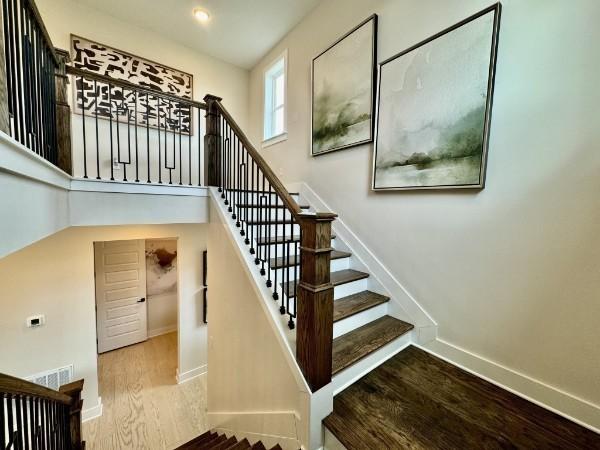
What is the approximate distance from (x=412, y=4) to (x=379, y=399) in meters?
2.86

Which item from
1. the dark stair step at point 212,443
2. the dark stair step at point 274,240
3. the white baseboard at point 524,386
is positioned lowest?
the dark stair step at point 212,443

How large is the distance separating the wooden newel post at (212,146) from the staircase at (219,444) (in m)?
2.16

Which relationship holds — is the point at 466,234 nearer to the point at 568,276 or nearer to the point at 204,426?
the point at 568,276

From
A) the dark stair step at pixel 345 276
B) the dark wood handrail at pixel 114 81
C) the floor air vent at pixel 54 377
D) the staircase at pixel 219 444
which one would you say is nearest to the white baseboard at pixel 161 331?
the floor air vent at pixel 54 377

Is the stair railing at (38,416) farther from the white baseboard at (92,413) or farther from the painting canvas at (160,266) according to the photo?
the painting canvas at (160,266)

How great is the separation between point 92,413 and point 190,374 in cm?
118

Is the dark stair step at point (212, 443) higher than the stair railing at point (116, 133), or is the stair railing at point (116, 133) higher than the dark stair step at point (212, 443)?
the stair railing at point (116, 133)

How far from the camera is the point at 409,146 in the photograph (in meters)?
2.03

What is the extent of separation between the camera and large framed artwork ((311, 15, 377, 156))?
7.75ft

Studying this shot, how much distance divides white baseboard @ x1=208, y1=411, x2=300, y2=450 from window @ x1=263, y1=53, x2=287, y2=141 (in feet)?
10.7

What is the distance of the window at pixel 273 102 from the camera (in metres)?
3.84

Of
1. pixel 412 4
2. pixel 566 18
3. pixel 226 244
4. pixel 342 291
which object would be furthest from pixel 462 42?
pixel 226 244

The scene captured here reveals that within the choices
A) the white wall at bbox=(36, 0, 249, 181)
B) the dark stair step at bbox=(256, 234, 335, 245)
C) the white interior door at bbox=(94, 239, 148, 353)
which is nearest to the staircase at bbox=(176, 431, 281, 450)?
the dark stair step at bbox=(256, 234, 335, 245)

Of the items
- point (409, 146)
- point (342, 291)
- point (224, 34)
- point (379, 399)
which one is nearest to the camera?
point (379, 399)
